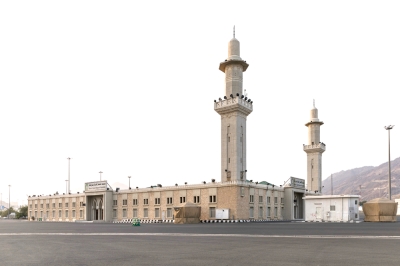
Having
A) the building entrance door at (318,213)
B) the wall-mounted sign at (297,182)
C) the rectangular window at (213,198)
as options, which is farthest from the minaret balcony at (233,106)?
the wall-mounted sign at (297,182)

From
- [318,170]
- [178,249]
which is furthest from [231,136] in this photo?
[178,249]

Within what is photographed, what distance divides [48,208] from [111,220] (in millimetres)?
27377

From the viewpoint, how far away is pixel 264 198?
70.5m

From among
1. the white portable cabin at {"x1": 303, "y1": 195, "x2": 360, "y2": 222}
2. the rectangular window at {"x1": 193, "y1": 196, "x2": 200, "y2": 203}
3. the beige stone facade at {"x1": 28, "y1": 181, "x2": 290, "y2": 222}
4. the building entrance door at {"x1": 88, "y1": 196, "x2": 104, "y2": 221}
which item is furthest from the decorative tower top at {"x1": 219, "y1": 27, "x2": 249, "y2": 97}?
the building entrance door at {"x1": 88, "y1": 196, "x2": 104, "y2": 221}

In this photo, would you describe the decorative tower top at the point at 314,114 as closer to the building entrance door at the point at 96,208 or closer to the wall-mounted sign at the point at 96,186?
the wall-mounted sign at the point at 96,186

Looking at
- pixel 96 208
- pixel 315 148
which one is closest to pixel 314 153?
pixel 315 148

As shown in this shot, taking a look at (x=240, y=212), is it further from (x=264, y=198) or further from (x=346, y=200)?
(x=346, y=200)

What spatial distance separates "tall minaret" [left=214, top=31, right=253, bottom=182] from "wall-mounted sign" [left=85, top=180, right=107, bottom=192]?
3238 centimetres

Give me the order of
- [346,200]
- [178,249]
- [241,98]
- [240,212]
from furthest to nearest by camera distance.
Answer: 1. [241,98]
2. [240,212]
3. [346,200]
4. [178,249]

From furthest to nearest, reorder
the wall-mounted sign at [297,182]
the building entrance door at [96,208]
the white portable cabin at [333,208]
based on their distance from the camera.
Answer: the building entrance door at [96,208] < the wall-mounted sign at [297,182] < the white portable cabin at [333,208]

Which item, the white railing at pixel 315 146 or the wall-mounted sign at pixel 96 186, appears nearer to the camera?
the wall-mounted sign at pixel 96 186

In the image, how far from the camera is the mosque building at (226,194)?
2537 inches

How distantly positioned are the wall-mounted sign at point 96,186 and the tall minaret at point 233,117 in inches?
1275

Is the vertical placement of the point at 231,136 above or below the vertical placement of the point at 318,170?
above
